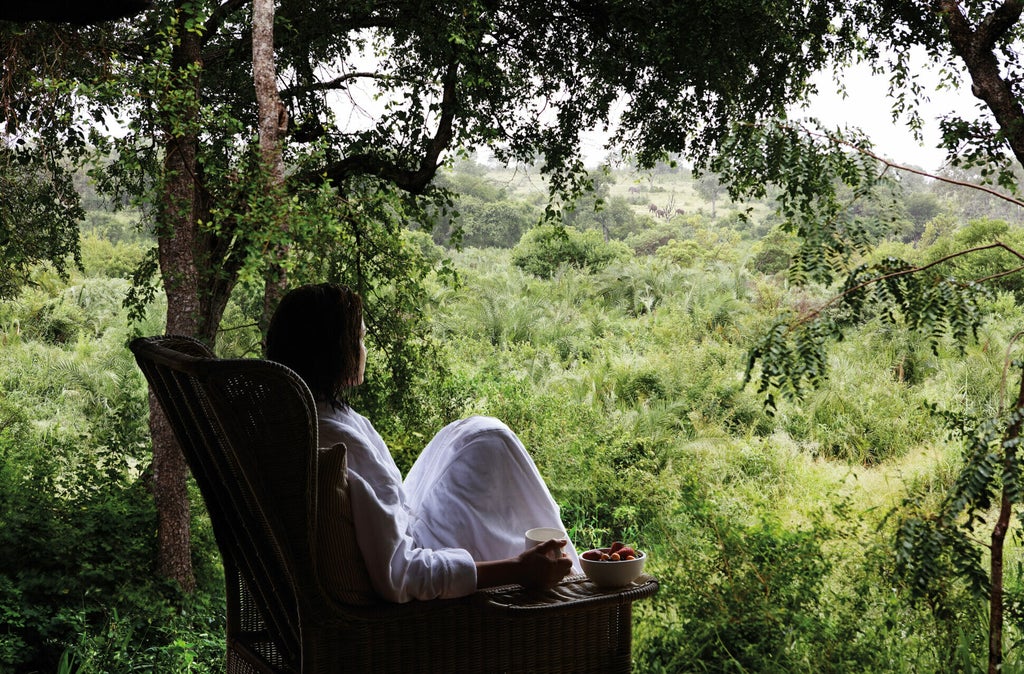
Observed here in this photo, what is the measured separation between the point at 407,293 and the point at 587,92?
4.41 ft

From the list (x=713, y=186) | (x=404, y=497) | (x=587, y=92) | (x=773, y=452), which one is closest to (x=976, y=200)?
(x=713, y=186)

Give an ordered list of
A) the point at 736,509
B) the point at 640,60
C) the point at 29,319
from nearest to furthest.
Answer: the point at 640,60 < the point at 736,509 < the point at 29,319

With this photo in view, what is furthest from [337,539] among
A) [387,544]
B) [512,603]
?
[512,603]

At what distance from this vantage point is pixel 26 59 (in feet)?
10.7

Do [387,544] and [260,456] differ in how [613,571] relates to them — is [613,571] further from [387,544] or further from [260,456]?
[260,456]

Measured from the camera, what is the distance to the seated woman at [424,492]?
4.78ft

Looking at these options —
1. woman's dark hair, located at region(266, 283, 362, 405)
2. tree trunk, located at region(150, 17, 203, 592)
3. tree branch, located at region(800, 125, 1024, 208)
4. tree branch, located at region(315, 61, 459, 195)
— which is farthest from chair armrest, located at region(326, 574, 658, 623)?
tree branch, located at region(315, 61, 459, 195)

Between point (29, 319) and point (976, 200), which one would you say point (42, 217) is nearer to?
point (29, 319)

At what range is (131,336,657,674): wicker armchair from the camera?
4.32ft

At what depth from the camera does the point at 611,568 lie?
62.1 inches

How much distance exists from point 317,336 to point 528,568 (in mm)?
598

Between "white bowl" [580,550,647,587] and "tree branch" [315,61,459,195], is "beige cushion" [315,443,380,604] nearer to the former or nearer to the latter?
"white bowl" [580,550,647,587]

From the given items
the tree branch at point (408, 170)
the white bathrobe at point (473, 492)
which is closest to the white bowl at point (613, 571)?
the white bathrobe at point (473, 492)

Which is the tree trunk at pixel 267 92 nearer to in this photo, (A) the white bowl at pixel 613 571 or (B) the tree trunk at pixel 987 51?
(A) the white bowl at pixel 613 571
